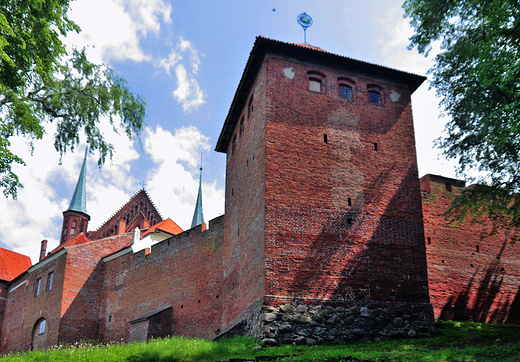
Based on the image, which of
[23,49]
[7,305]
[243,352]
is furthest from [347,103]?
[7,305]

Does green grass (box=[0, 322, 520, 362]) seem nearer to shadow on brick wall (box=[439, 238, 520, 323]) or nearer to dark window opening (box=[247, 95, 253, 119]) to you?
shadow on brick wall (box=[439, 238, 520, 323])

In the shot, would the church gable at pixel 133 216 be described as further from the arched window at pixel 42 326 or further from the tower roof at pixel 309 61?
the tower roof at pixel 309 61

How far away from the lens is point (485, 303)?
20.8 meters

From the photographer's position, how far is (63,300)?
99.8 feet

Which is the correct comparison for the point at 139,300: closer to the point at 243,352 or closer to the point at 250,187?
the point at 250,187

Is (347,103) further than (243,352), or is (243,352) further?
(347,103)

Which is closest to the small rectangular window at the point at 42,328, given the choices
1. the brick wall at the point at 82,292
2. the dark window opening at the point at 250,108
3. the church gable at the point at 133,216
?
the brick wall at the point at 82,292

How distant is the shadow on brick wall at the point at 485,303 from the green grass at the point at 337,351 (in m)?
3.61

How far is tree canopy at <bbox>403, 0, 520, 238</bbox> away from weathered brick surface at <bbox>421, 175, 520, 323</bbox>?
2208 millimetres

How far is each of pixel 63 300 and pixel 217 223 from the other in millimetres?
12683

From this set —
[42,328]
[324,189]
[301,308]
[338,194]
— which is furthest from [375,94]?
[42,328]

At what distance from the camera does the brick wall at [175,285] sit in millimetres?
22969

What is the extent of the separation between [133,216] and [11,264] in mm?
12822

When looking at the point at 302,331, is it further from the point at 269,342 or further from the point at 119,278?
the point at 119,278
